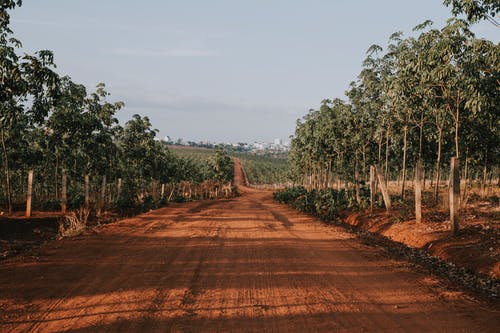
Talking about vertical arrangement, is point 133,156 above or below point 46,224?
above

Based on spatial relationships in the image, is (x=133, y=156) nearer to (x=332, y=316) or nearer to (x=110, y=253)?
(x=110, y=253)

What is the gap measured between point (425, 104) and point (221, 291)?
12185 mm

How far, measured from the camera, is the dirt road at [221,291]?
5367mm

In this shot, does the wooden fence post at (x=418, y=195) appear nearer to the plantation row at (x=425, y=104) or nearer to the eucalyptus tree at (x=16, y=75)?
the plantation row at (x=425, y=104)

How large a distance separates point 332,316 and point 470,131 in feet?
51.7

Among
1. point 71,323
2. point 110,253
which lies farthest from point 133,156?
point 71,323

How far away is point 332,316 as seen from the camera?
5.68 m

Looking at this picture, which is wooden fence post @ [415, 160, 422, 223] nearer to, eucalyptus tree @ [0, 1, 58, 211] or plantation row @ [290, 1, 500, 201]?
plantation row @ [290, 1, 500, 201]

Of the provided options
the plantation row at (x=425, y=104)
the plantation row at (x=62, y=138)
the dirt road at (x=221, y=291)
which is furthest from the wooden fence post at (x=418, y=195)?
the plantation row at (x=62, y=138)

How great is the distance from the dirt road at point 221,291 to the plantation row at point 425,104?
4791mm

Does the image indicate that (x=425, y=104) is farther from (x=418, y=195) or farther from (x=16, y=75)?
(x=16, y=75)

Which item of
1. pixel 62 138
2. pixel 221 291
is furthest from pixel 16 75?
pixel 62 138

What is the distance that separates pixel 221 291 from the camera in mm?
6762

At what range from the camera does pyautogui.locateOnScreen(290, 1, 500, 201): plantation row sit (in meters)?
9.77
